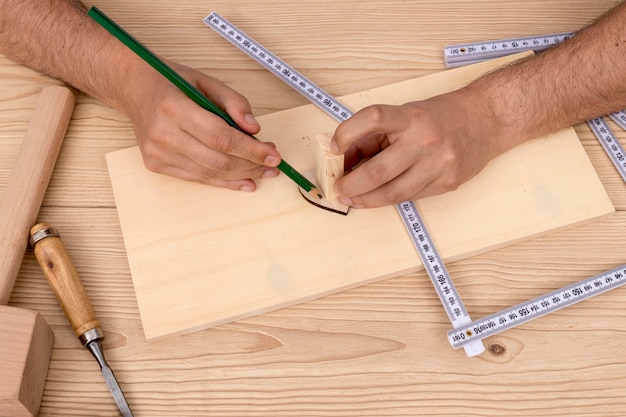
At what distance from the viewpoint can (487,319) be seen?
1.38 metres

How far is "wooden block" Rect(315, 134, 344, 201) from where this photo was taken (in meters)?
1.38

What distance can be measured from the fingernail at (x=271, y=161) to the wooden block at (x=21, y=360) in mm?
623

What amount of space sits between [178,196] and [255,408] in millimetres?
579

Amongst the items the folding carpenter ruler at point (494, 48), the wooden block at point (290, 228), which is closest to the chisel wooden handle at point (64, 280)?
the wooden block at point (290, 228)

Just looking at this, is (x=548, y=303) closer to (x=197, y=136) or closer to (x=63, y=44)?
(x=197, y=136)

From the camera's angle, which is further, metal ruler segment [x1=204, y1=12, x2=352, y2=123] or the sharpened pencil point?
metal ruler segment [x1=204, y1=12, x2=352, y2=123]

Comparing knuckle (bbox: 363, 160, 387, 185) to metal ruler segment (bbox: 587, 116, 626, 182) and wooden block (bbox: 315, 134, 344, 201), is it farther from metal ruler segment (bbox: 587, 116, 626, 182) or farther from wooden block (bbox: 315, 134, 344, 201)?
metal ruler segment (bbox: 587, 116, 626, 182)

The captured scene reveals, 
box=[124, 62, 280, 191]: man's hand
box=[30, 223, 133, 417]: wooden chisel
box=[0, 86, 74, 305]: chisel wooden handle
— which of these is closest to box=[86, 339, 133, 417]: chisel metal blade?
box=[30, 223, 133, 417]: wooden chisel

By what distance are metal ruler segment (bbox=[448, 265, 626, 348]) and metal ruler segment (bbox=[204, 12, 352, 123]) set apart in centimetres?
67

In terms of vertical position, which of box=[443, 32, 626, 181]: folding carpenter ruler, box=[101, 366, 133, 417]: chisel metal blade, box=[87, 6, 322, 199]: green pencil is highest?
box=[443, 32, 626, 181]: folding carpenter ruler

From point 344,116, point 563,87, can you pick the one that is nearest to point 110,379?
point 344,116

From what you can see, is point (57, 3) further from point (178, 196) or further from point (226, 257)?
point (226, 257)

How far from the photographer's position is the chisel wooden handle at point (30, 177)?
140cm

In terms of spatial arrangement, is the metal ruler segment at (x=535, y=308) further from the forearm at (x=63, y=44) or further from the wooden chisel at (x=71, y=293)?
the forearm at (x=63, y=44)
